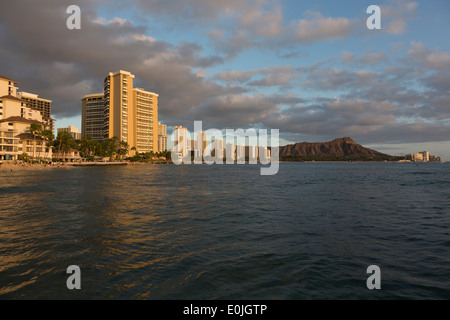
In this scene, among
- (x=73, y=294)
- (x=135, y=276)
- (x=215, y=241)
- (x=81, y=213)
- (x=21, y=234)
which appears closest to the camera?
(x=73, y=294)

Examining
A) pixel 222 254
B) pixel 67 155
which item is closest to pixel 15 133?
pixel 67 155

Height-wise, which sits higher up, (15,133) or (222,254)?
(15,133)

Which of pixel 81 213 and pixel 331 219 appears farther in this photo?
pixel 81 213

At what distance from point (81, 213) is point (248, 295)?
1962cm

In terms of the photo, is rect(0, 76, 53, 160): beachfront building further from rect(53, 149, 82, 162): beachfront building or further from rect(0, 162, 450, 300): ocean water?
rect(0, 162, 450, 300): ocean water

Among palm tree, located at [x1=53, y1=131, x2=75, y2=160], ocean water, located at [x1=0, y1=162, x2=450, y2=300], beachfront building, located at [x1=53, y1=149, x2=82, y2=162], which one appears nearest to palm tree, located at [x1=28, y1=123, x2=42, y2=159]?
palm tree, located at [x1=53, y1=131, x2=75, y2=160]

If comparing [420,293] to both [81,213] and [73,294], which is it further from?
[81,213]

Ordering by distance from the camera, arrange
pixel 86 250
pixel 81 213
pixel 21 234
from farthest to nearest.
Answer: pixel 81 213 < pixel 21 234 < pixel 86 250

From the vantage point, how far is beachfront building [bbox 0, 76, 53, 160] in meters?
128

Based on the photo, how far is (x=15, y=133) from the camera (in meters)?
136

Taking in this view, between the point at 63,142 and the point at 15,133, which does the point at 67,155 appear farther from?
the point at 15,133

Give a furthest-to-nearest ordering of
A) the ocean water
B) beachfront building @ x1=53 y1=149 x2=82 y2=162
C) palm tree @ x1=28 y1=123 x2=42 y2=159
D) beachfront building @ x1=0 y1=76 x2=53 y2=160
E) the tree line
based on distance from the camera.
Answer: beachfront building @ x1=53 y1=149 x2=82 y2=162 → the tree line → palm tree @ x1=28 y1=123 x2=42 y2=159 → beachfront building @ x1=0 y1=76 x2=53 y2=160 → the ocean water
